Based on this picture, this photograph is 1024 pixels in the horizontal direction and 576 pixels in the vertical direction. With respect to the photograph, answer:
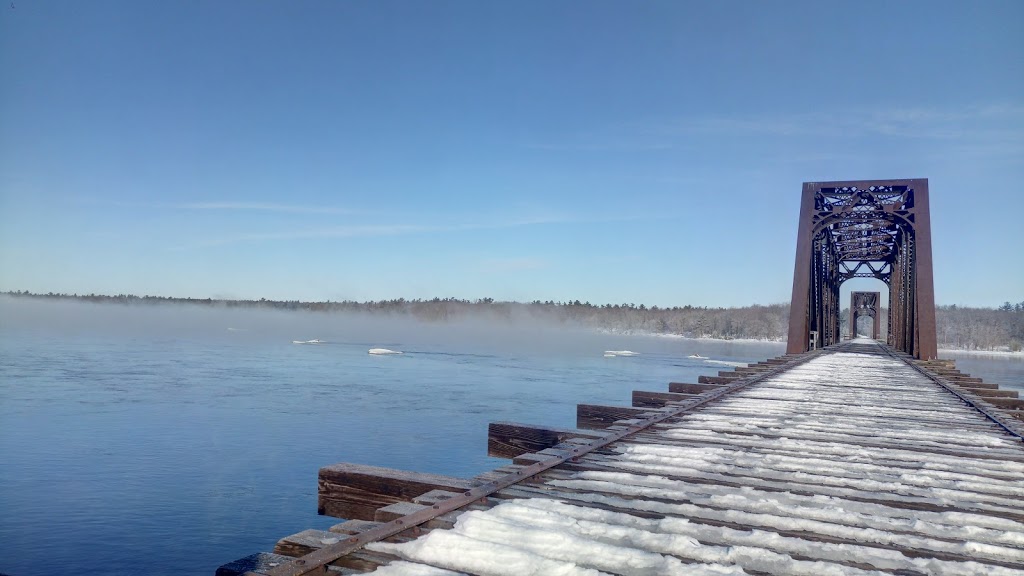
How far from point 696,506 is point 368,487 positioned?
1.53 m

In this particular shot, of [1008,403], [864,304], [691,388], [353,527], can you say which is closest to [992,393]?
[1008,403]

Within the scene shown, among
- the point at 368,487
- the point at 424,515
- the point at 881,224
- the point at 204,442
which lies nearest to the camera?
the point at 424,515

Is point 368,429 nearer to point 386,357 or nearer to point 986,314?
point 386,357

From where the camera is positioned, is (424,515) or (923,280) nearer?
(424,515)

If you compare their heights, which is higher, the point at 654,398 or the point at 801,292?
the point at 801,292

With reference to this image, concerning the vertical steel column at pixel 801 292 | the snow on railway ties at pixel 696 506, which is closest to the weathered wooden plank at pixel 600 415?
the snow on railway ties at pixel 696 506

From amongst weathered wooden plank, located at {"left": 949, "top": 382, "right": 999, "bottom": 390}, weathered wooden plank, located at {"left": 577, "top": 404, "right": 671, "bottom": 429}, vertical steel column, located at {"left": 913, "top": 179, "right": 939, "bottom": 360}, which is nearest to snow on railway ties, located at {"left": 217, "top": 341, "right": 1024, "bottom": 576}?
weathered wooden plank, located at {"left": 577, "top": 404, "right": 671, "bottom": 429}

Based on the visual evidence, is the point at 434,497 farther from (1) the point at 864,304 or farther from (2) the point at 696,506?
(1) the point at 864,304

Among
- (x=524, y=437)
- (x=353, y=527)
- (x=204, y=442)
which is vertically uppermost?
(x=353, y=527)

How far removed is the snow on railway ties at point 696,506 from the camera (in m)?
2.39

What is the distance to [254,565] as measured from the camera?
2250mm

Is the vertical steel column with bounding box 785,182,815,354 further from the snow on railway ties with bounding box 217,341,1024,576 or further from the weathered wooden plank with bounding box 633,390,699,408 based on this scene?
the snow on railway ties with bounding box 217,341,1024,576

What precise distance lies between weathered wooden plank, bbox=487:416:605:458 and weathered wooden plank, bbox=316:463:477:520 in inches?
66.6

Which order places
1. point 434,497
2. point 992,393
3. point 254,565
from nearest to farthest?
point 254,565 → point 434,497 → point 992,393
